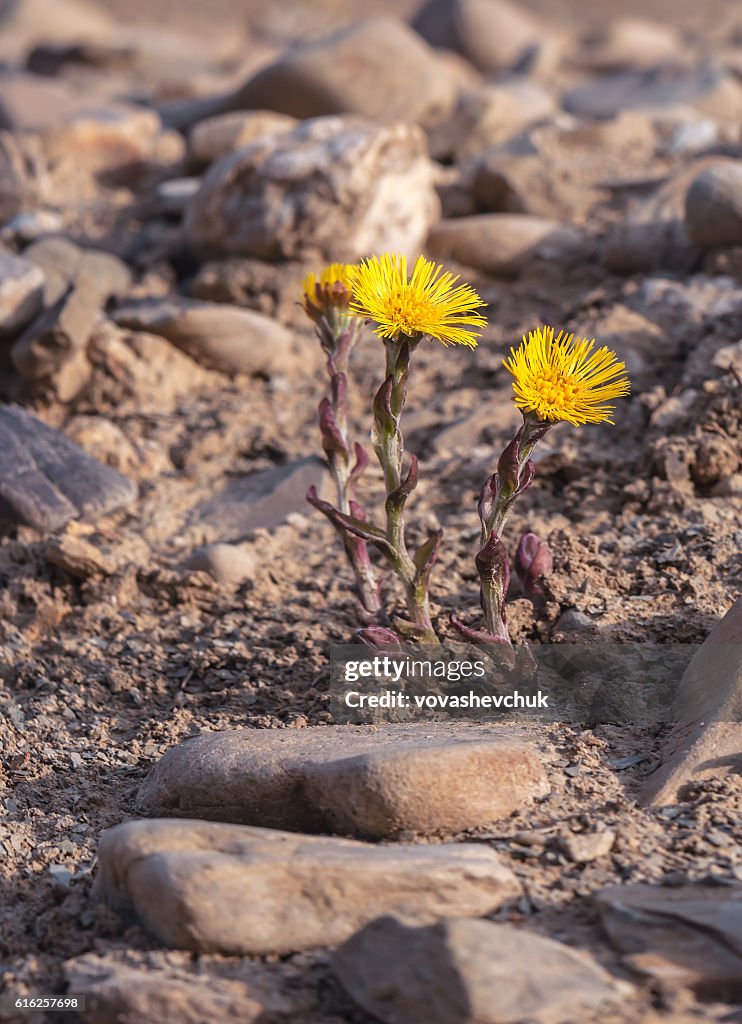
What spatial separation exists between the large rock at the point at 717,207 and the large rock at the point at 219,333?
1889mm

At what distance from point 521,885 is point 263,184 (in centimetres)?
426

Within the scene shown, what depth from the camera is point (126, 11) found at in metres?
18.2

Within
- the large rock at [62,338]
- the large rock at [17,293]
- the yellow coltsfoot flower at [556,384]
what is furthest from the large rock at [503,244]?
the yellow coltsfoot flower at [556,384]

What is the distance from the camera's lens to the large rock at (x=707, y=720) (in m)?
2.44

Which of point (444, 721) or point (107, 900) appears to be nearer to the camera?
point (107, 900)

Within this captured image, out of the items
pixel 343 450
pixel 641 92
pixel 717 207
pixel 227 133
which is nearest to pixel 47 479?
pixel 343 450

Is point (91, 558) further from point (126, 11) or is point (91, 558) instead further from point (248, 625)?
point (126, 11)

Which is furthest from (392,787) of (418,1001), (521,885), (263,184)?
(263,184)

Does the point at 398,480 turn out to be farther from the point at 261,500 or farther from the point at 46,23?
the point at 46,23

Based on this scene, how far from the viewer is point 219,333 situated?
509 cm

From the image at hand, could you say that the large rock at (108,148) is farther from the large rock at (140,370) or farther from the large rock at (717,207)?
the large rock at (717,207)

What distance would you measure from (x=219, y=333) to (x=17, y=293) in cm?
91

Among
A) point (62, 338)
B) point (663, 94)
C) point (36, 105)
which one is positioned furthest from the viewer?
point (663, 94)

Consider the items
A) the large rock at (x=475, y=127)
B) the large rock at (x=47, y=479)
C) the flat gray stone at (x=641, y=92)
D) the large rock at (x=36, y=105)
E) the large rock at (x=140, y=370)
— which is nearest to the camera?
the large rock at (x=47, y=479)
